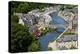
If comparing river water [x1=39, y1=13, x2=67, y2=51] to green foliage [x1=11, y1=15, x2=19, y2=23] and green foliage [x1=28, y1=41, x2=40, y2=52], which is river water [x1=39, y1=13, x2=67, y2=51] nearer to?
green foliage [x1=28, y1=41, x2=40, y2=52]

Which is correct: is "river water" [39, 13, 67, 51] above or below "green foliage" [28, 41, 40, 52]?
above

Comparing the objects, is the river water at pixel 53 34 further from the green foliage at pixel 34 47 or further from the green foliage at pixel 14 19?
the green foliage at pixel 14 19

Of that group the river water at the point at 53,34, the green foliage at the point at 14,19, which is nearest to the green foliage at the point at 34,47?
the river water at the point at 53,34

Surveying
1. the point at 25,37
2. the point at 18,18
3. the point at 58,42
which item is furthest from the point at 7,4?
the point at 58,42

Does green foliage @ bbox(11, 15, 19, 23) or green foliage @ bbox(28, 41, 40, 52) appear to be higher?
green foliage @ bbox(11, 15, 19, 23)

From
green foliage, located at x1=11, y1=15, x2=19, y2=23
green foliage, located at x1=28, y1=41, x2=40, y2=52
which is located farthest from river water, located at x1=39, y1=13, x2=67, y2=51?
green foliage, located at x1=11, y1=15, x2=19, y2=23

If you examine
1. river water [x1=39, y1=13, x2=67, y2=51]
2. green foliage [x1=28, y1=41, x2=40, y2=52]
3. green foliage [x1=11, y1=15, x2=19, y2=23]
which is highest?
green foliage [x1=11, y1=15, x2=19, y2=23]

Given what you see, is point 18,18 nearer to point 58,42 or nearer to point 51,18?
point 51,18

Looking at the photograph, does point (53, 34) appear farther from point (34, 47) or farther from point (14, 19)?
point (14, 19)
